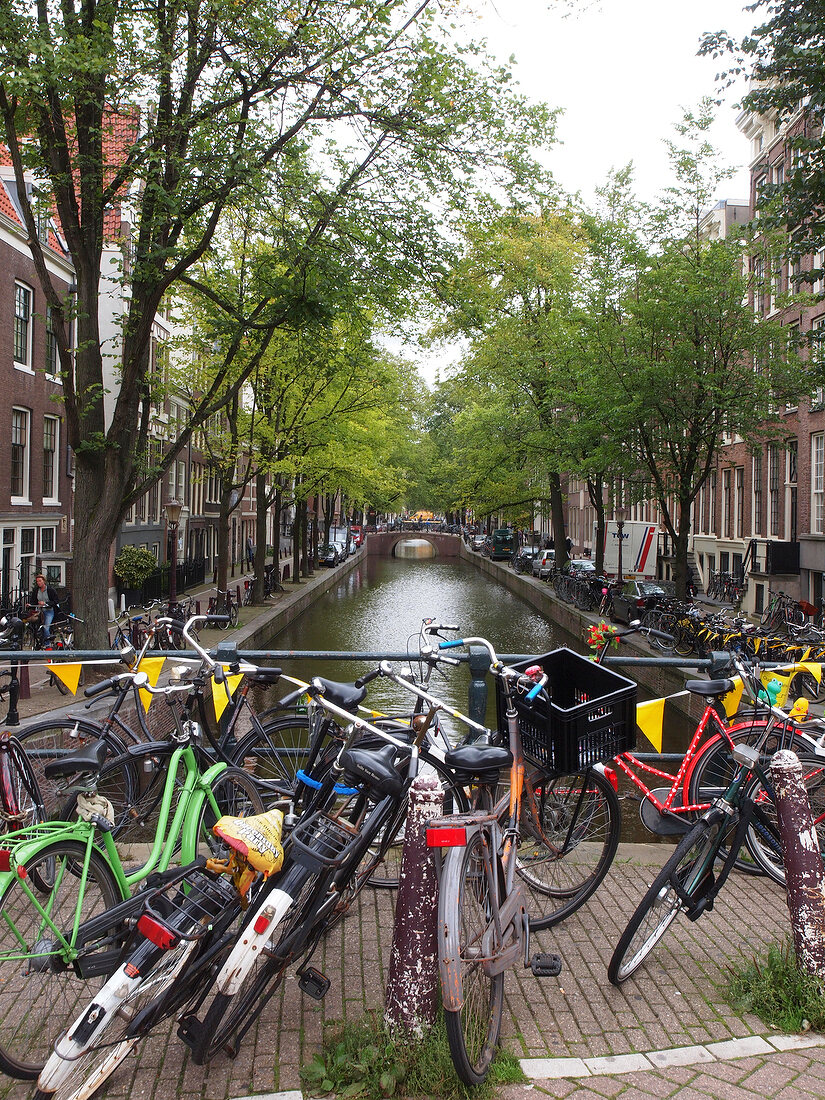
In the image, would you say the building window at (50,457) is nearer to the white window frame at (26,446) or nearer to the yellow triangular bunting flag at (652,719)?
the white window frame at (26,446)

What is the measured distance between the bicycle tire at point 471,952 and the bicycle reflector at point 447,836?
63mm

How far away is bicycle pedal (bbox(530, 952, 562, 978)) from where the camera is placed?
329 cm

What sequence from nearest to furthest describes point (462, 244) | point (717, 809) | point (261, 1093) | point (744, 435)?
point (261, 1093) < point (717, 809) < point (462, 244) < point (744, 435)

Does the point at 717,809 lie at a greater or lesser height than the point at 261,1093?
greater

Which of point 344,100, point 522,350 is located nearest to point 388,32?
point 344,100

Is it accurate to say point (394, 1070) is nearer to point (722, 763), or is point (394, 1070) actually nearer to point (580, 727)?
point (580, 727)

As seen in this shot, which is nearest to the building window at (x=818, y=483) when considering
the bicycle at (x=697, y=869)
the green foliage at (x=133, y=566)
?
the green foliage at (x=133, y=566)

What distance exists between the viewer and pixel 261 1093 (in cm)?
279

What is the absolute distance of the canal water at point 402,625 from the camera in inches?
661

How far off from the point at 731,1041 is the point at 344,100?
1117cm

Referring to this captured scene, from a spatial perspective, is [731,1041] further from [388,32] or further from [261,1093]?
[388,32]

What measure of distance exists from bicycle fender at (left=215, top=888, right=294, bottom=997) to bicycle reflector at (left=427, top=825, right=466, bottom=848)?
1.66 feet

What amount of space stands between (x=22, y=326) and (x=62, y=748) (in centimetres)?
1893

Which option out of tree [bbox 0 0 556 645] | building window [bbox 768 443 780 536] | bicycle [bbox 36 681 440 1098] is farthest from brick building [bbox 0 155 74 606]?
building window [bbox 768 443 780 536]
